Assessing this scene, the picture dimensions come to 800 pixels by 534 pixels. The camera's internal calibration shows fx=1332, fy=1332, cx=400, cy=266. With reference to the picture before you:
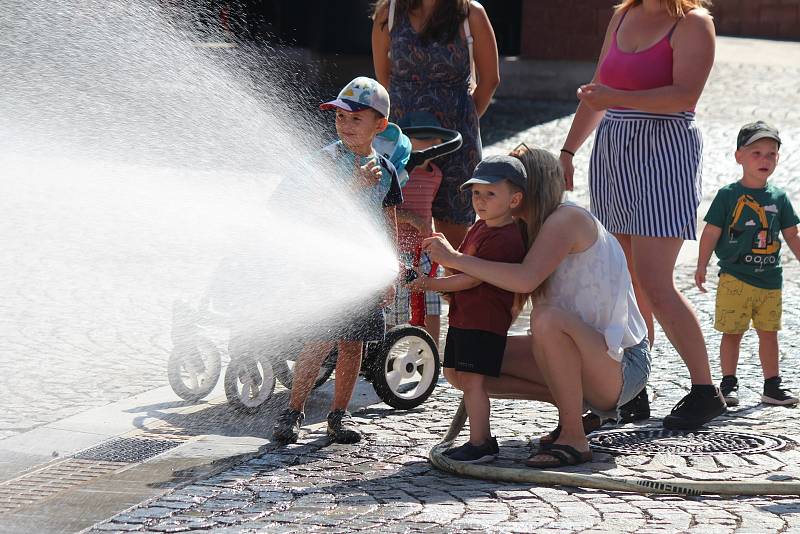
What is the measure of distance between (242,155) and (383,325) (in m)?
5.25

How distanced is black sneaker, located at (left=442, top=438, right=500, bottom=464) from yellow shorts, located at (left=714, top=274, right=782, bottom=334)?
1.64 m

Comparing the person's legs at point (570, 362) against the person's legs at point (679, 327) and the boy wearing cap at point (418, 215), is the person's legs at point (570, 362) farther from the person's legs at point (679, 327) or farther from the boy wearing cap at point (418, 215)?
the boy wearing cap at point (418, 215)

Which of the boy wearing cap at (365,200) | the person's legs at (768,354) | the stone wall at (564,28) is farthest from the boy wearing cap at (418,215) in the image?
the stone wall at (564,28)

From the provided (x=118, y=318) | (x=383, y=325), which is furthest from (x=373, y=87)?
(x=118, y=318)

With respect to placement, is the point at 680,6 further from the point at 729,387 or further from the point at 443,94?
the point at 729,387

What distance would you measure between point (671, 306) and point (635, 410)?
0.48 metres

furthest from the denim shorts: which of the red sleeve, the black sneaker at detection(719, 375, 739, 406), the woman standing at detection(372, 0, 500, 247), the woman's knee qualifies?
the woman standing at detection(372, 0, 500, 247)

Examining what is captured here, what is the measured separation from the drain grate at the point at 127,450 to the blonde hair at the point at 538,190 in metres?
1.63

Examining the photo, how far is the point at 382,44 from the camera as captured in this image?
705 cm

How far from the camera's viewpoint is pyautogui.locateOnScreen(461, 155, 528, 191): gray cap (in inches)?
201

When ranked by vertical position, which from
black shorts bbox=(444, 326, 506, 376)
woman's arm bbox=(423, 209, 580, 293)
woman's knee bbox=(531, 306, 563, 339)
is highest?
woman's arm bbox=(423, 209, 580, 293)

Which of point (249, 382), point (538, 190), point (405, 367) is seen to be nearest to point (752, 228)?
point (538, 190)

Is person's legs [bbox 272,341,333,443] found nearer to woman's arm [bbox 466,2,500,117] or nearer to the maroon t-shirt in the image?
the maroon t-shirt

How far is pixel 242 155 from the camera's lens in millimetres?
10680
